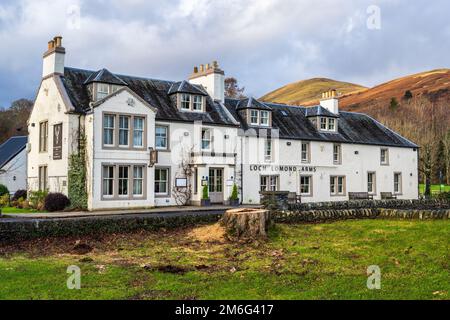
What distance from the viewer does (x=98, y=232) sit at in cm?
1681

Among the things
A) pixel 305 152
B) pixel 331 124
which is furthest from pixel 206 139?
pixel 331 124

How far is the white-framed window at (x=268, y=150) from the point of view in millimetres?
35844

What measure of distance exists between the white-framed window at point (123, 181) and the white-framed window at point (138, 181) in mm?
491

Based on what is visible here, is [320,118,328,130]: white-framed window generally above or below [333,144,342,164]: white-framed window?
above

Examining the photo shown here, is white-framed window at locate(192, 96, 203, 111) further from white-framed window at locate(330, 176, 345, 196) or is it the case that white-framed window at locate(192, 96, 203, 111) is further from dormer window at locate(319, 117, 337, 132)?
white-framed window at locate(330, 176, 345, 196)

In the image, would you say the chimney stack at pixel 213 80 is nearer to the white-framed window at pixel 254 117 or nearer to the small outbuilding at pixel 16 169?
the white-framed window at pixel 254 117

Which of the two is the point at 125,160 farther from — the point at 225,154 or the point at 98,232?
the point at 98,232

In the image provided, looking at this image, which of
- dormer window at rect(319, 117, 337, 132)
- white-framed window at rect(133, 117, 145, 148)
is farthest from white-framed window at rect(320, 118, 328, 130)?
white-framed window at rect(133, 117, 145, 148)

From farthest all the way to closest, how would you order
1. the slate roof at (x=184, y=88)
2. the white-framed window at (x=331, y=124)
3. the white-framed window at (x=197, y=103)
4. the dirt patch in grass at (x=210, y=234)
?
the white-framed window at (x=331, y=124), the white-framed window at (x=197, y=103), the slate roof at (x=184, y=88), the dirt patch in grass at (x=210, y=234)

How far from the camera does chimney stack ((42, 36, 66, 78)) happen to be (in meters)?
30.2

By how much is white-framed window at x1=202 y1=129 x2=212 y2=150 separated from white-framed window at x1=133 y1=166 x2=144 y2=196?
5.15m

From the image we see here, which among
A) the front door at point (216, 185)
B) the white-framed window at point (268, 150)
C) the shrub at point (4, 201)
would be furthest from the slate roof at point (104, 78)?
the white-framed window at point (268, 150)

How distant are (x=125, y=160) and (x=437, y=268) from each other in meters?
21.2
